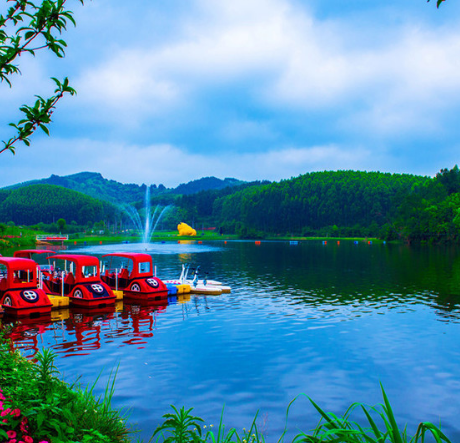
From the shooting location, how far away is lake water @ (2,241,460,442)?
1373 cm

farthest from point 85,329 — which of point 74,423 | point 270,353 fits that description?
point 74,423

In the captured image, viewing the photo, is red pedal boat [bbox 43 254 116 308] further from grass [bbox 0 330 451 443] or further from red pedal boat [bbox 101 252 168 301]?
grass [bbox 0 330 451 443]

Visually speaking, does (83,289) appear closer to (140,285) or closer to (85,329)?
(140,285)

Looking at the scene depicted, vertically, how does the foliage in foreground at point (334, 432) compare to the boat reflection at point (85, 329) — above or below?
above

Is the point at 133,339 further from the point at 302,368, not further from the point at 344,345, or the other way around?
the point at 344,345

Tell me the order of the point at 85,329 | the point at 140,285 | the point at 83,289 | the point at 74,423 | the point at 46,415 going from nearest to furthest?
the point at 46,415
the point at 74,423
the point at 85,329
the point at 83,289
the point at 140,285

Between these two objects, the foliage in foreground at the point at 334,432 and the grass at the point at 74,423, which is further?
the grass at the point at 74,423

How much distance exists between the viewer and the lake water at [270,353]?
13.7 m

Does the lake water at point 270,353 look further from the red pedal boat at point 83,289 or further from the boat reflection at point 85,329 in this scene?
the red pedal boat at point 83,289

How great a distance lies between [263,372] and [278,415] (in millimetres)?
3676

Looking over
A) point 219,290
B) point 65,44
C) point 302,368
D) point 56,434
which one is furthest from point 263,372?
point 219,290

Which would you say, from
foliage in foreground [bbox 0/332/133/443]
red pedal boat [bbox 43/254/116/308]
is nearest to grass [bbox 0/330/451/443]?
foliage in foreground [bbox 0/332/133/443]

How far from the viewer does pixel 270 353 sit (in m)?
19.3

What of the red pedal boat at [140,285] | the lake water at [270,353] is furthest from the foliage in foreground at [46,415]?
the red pedal boat at [140,285]
